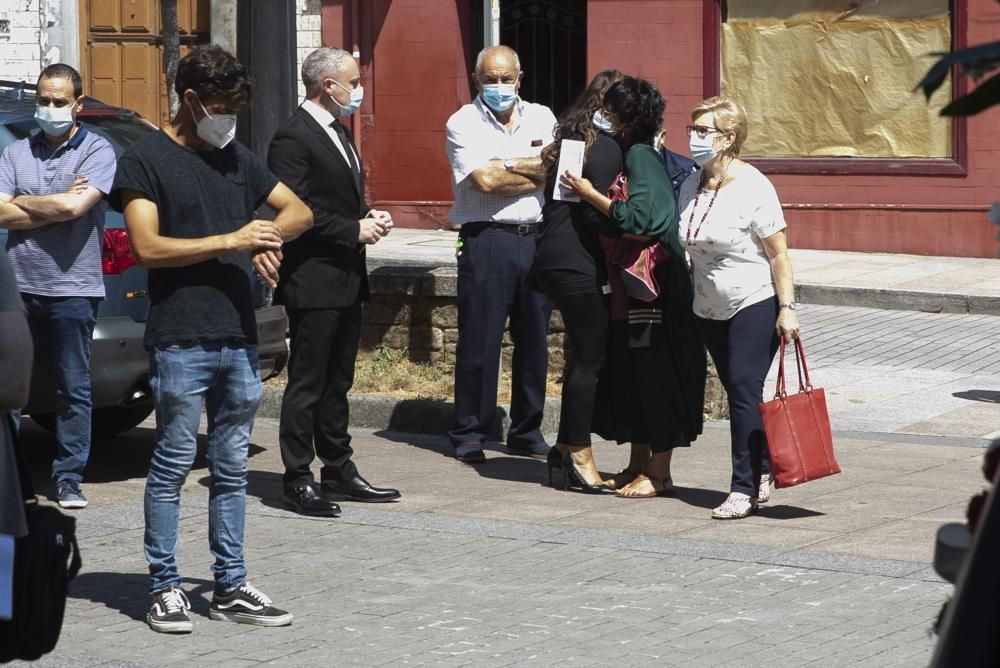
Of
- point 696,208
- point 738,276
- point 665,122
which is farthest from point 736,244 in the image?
point 665,122

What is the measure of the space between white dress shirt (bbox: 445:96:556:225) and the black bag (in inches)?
191

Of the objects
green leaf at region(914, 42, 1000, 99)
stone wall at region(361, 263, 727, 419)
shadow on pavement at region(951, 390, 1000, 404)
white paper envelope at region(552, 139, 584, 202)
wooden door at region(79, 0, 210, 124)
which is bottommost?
shadow on pavement at region(951, 390, 1000, 404)

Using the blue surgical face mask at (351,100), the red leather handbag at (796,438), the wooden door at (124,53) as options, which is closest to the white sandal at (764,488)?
the red leather handbag at (796,438)

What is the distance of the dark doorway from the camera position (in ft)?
63.8

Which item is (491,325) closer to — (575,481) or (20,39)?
(575,481)

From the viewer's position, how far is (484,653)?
18.6ft

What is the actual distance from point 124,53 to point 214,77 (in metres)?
15.6

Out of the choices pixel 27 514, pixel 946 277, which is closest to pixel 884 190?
pixel 946 277

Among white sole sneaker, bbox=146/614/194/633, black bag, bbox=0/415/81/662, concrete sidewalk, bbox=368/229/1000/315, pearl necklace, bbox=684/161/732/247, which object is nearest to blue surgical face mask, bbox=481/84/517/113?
pearl necklace, bbox=684/161/732/247

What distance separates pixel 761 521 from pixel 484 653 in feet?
7.19

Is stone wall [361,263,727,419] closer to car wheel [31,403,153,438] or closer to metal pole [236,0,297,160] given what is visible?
metal pole [236,0,297,160]

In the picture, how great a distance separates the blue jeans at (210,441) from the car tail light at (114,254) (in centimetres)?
234

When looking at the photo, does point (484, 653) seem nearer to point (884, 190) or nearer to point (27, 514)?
point (27, 514)

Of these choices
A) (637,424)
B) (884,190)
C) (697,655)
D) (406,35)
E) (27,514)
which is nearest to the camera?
(27,514)
